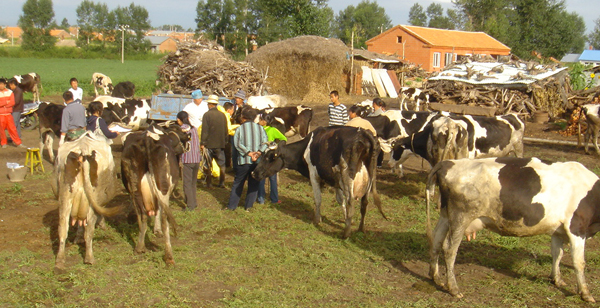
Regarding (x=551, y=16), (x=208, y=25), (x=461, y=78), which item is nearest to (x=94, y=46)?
(x=208, y=25)

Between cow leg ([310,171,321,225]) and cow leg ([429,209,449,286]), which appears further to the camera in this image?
cow leg ([310,171,321,225])

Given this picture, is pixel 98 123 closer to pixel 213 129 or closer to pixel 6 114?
pixel 213 129

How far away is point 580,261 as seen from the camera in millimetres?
5434

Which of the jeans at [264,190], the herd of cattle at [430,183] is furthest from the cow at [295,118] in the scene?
the herd of cattle at [430,183]

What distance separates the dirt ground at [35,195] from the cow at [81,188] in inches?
36.2

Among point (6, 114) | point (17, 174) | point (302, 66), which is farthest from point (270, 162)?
point (302, 66)

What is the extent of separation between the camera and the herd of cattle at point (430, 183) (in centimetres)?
543

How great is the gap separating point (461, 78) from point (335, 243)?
16777 millimetres

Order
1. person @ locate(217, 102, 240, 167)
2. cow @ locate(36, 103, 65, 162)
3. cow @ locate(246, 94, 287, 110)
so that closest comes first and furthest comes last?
person @ locate(217, 102, 240, 167) → cow @ locate(36, 103, 65, 162) → cow @ locate(246, 94, 287, 110)

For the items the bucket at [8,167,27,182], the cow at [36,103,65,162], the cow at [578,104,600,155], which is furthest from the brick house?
the bucket at [8,167,27,182]

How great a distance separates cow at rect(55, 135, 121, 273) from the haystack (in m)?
21.0

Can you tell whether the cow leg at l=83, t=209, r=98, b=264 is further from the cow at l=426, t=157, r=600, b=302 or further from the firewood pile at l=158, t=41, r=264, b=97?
the firewood pile at l=158, t=41, r=264, b=97

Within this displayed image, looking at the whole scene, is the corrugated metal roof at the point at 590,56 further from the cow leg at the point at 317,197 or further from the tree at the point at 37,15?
the tree at the point at 37,15

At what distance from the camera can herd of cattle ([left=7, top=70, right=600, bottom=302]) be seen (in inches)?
214
